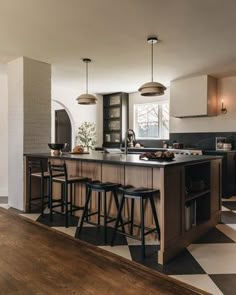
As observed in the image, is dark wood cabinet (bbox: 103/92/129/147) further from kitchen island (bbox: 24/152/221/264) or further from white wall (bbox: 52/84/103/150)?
kitchen island (bbox: 24/152/221/264)

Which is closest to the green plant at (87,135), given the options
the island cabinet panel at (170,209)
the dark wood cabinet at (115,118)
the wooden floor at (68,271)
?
the dark wood cabinet at (115,118)

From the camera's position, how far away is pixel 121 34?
343 centimetres

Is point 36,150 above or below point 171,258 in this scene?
above

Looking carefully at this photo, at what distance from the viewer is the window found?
275 inches

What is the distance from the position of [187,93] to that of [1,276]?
16.1ft

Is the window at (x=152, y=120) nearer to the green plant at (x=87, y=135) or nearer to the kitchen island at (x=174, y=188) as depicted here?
the green plant at (x=87, y=135)

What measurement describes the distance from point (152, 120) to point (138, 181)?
14.4ft

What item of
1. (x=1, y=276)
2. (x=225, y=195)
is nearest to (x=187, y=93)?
(x=225, y=195)

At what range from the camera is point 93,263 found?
7.95 feet

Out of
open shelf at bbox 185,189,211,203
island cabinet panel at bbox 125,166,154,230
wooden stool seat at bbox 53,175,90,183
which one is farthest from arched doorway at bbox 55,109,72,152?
open shelf at bbox 185,189,211,203

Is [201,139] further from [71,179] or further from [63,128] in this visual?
[63,128]

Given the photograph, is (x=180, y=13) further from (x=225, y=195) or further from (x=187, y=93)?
(x=225, y=195)

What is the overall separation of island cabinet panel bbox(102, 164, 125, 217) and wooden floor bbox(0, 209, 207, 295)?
0.64 m

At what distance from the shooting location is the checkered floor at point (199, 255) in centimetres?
215
